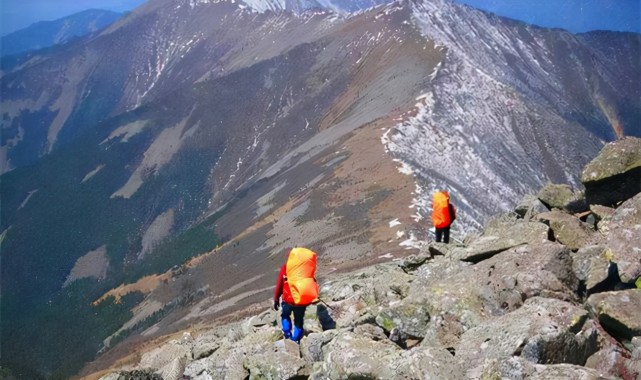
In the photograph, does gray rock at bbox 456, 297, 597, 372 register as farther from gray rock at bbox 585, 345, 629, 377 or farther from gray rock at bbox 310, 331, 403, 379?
gray rock at bbox 310, 331, 403, 379

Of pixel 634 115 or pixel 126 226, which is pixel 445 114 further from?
pixel 634 115

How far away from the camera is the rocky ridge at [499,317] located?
34.0 ft

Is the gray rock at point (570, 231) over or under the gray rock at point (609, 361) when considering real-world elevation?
under

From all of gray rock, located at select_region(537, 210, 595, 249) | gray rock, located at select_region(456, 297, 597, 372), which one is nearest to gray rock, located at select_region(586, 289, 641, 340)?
gray rock, located at select_region(456, 297, 597, 372)

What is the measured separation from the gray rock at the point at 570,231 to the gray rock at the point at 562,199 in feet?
10.8

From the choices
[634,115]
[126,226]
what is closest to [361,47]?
[126,226]

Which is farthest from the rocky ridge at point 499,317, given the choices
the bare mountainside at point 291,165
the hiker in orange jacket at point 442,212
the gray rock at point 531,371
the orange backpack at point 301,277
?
the bare mountainside at point 291,165

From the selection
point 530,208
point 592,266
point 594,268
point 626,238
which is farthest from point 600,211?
point 594,268

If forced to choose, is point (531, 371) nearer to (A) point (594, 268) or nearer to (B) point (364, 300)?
(A) point (594, 268)

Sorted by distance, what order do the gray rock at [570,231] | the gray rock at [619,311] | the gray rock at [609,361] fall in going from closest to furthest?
the gray rock at [609,361], the gray rock at [619,311], the gray rock at [570,231]

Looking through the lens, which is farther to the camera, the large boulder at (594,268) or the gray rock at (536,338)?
the large boulder at (594,268)

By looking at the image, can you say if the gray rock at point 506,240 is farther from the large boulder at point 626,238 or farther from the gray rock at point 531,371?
the gray rock at point 531,371

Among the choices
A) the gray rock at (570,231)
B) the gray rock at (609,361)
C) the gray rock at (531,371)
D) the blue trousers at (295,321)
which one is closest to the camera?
the gray rock at (531,371)

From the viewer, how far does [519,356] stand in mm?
10242
